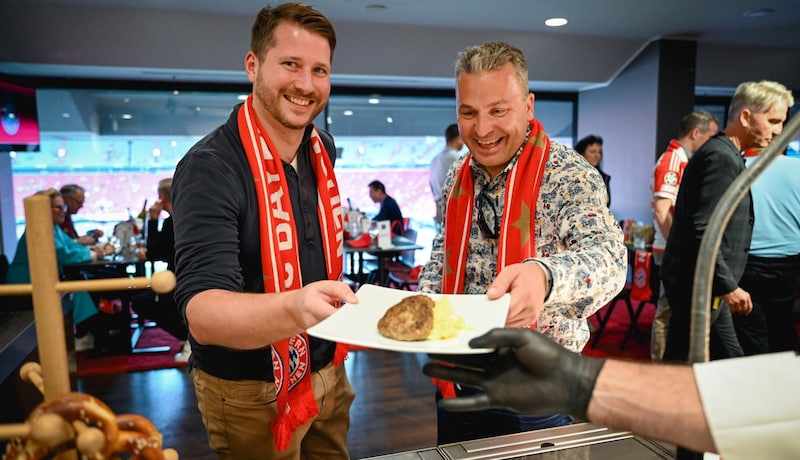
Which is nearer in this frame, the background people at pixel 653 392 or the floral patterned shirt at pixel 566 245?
the background people at pixel 653 392

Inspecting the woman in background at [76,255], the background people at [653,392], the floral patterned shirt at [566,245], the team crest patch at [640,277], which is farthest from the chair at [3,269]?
the team crest patch at [640,277]

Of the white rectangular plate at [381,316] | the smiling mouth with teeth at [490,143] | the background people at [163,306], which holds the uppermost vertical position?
the smiling mouth with teeth at [490,143]

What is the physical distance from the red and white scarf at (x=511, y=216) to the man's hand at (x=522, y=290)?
0.29m

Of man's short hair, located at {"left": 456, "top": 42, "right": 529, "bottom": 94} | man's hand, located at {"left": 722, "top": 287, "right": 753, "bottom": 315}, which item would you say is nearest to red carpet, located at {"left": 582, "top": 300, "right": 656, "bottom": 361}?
man's hand, located at {"left": 722, "top": 287, "right": 753, "bottom": 315}

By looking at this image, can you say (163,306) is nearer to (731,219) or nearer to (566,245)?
(566,245)

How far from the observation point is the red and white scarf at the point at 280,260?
146cm

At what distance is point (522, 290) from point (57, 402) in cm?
83

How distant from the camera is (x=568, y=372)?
80 centimetres

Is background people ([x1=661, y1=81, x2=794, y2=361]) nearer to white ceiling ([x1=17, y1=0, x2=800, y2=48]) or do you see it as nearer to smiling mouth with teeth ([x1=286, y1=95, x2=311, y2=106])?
smiling mouth with teeth ([x1=286, y1=95, x2=311, y2=106])

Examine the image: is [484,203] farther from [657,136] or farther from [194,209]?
[657,136]

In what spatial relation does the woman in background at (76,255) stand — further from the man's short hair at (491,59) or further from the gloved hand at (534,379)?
the gloved hand at (534,379)

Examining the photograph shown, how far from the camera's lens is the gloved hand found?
80 cm

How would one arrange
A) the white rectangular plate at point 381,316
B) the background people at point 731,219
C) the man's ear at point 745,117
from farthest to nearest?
the man's ear at point 745,117
the background people at point 731,219
the white rectangular plate at point 381,316

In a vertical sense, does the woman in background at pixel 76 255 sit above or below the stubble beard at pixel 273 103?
below
